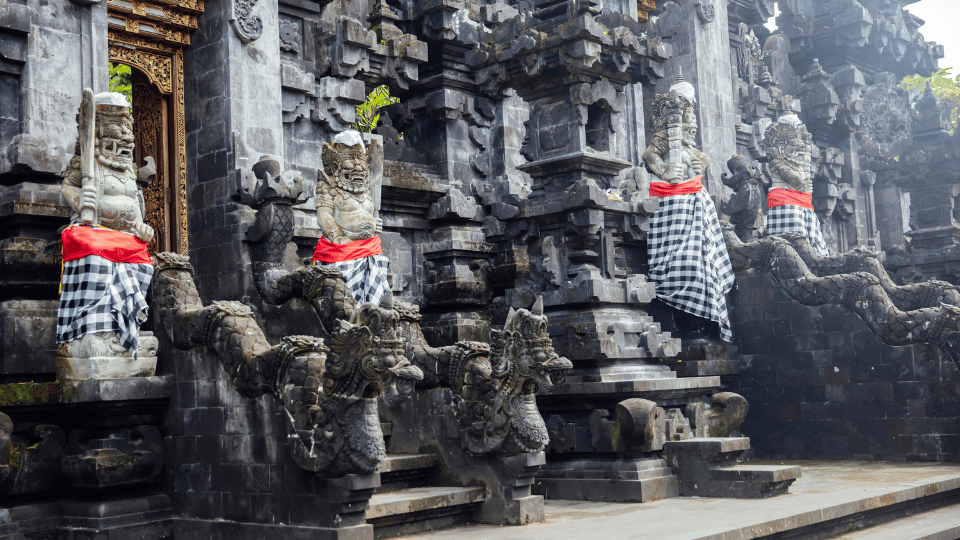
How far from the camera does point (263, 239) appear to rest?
12.5m

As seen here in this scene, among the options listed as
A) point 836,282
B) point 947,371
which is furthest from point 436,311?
point 947,371

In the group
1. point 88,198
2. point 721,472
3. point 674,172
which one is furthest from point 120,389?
point 674,172

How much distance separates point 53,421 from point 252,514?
7.22 ft

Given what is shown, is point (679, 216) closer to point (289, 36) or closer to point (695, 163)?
point (695, 163)

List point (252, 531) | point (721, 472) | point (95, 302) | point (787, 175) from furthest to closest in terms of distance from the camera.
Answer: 1. point (787, 175)
2. point (721, 472)
3. point (95, 302)
4. point (252, 531)

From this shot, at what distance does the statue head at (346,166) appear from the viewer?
11.6 metres

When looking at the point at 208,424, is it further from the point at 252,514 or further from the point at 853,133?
the point at 853,133

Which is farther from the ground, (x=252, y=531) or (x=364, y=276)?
(x=364, y=276)

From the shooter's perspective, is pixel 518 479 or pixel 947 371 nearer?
pixel 518 479

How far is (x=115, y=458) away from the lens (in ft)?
30.3

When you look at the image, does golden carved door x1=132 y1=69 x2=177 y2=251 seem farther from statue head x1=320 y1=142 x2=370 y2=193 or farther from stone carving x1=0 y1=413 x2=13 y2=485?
stone carving x1=0 y1=413 x2=13 y2=485

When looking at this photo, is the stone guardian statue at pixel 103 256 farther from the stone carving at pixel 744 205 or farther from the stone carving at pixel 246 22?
the stone carving at pixel 744 205

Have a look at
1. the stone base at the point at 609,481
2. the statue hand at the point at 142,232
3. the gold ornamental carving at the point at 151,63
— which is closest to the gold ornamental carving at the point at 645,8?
the gold ornamental carving at the point at 151,63

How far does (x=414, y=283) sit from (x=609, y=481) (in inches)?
207
